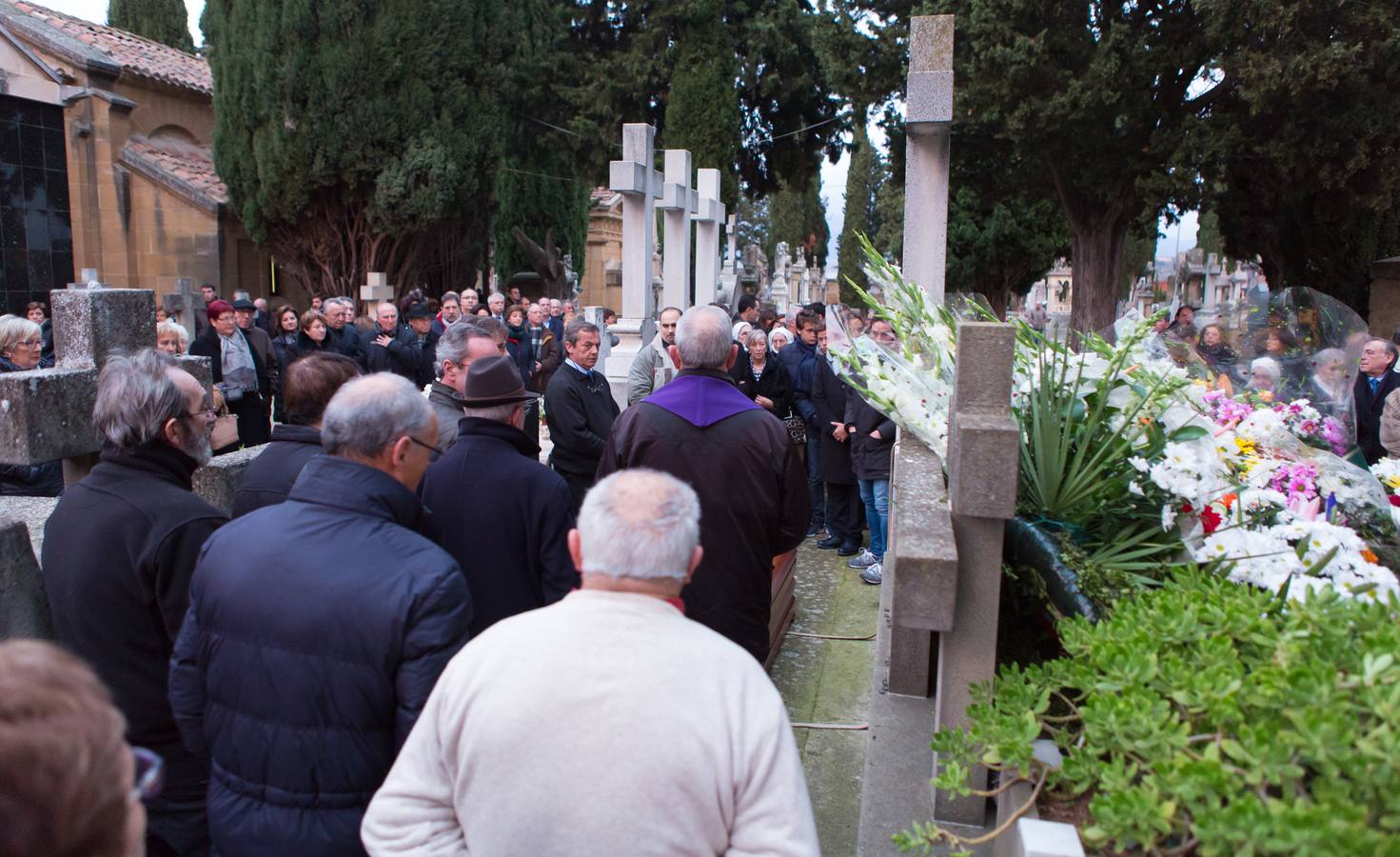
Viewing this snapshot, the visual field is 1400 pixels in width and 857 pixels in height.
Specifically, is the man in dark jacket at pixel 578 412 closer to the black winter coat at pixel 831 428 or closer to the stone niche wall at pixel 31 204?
the black winter coat at pixel 831 428

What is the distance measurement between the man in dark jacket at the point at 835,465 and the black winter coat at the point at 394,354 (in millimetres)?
3678

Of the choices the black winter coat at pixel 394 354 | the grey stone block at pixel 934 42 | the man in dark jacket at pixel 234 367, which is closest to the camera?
the grey stone block at pixel 934 42

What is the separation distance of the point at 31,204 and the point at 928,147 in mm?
18217

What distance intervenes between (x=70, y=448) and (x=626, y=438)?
1775mm

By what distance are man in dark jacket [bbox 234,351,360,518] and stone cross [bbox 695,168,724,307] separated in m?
10.9

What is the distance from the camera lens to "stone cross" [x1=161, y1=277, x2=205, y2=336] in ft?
44.5

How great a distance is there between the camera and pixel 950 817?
2.95 m

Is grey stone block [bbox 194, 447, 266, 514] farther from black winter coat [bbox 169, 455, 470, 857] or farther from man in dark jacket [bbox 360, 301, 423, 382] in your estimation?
man in dark jacket [bbox 360, 301, 423, 382]

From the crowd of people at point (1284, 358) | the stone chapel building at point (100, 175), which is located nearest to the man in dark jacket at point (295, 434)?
the crowd of people at point (1284, 358)

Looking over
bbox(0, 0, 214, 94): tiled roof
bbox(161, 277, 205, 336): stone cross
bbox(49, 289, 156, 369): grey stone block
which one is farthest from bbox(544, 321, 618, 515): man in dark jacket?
bbox(0, 0, 214, 94): tiled roof

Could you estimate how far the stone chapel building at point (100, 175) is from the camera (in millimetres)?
18188

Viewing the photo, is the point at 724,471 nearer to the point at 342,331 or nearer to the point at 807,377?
the point at 807,377

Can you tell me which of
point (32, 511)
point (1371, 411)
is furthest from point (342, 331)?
point (1371, 411)

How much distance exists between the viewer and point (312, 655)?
7.07 feet
